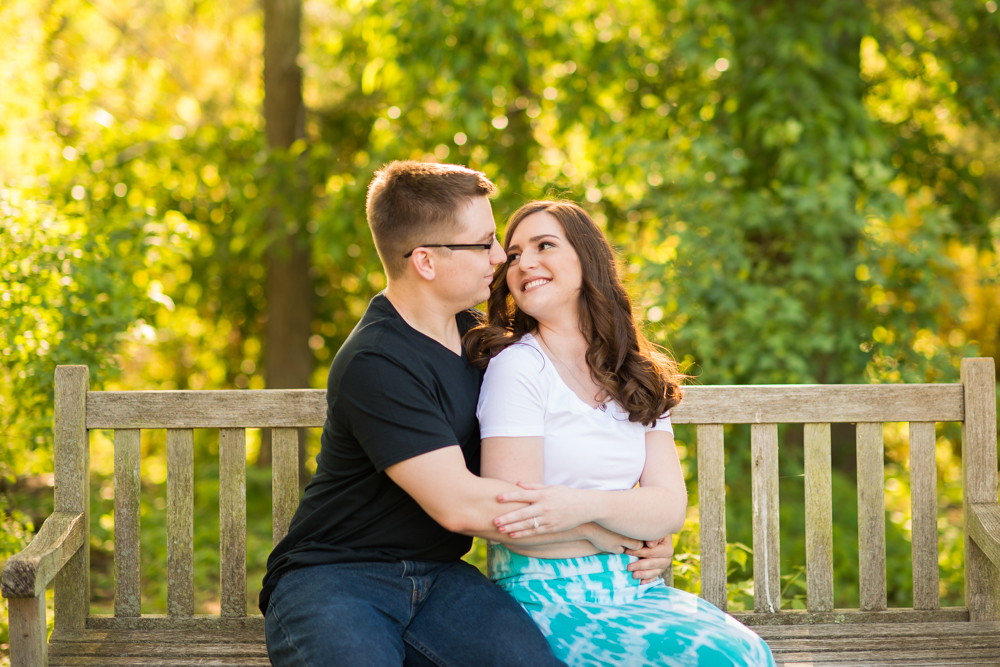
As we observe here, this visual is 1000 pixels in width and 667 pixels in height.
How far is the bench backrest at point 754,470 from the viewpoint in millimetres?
2592

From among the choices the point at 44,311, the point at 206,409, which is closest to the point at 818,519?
the point at 206,409

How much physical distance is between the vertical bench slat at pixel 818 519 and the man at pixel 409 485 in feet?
2.55

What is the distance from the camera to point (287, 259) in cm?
592

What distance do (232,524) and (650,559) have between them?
4.46 ft

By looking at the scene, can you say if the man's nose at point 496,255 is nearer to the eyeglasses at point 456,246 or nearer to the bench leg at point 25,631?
the eyeglasses at point 456,246

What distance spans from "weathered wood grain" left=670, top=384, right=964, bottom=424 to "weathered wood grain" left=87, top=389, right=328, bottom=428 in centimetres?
125

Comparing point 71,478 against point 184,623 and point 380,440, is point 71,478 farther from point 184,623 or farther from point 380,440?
point 380,440

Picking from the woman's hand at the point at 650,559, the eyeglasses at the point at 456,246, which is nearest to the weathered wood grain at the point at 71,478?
the eyeglasses at the point at 456,246

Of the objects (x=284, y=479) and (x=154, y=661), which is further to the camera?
(x=284, y=479)

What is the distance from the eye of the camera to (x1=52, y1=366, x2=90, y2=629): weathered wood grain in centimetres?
252

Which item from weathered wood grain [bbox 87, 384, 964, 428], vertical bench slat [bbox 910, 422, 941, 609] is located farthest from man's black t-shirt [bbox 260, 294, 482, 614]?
vertical bench slat [bbox 910, 422, 941, 609]

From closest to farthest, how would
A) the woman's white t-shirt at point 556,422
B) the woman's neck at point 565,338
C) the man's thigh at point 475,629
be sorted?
the man's thigh at point 475,629 → the woman's white t-shirt at point 556,422 → the woman's neck at point 565,338

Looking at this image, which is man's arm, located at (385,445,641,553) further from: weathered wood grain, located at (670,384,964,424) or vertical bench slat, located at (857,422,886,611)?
vertical bench slat, located at (857,422,886,611)

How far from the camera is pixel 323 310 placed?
6.43m
